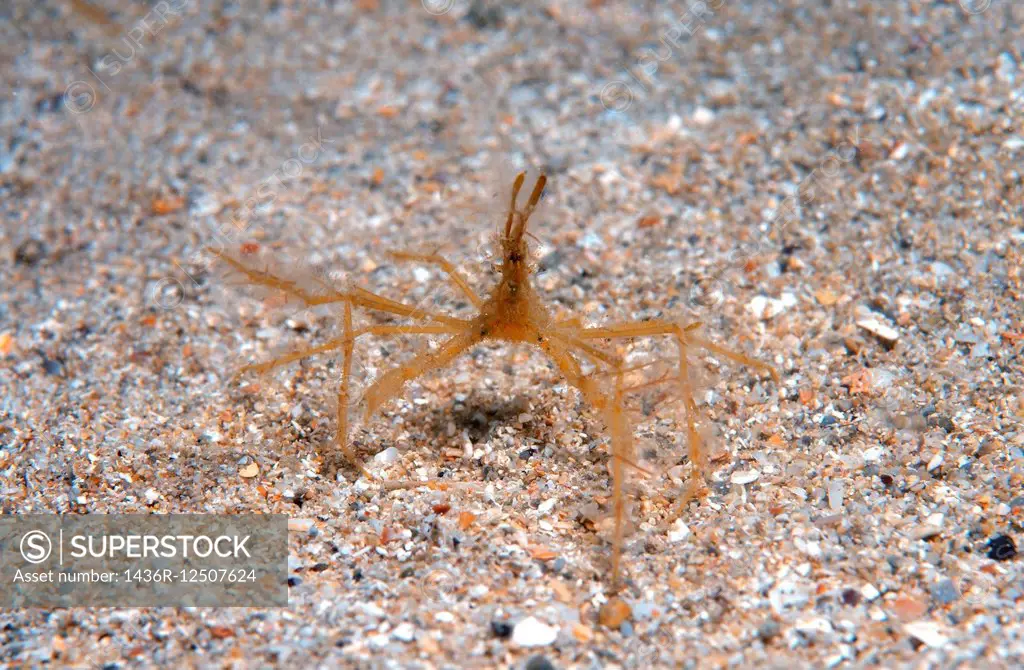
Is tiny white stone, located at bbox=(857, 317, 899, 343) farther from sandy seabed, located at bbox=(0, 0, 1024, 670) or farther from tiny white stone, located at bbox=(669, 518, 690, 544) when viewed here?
tiny white stone, located at bbox=(669, 518, 690, 544)

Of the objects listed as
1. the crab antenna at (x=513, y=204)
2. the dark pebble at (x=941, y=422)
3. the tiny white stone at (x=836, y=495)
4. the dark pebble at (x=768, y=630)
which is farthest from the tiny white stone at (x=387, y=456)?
the dark pebble at (x=941, y=422)

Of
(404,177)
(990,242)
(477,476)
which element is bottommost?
(477,476)

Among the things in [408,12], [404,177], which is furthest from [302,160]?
[408,12]

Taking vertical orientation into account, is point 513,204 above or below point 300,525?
above

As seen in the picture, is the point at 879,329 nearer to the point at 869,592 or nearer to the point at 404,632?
the point at 869,592

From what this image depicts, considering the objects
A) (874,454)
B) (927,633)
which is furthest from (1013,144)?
(927,633)

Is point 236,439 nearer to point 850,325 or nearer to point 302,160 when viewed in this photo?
point 302,160
